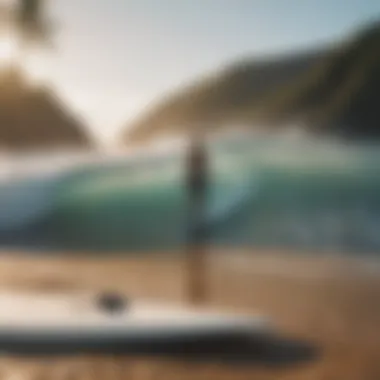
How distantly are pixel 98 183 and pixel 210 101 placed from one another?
0.25m

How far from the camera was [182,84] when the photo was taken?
55.7 inches

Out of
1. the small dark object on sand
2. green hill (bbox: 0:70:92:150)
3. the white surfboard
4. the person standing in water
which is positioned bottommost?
the white surfboard

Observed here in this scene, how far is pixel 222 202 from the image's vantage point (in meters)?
1.40

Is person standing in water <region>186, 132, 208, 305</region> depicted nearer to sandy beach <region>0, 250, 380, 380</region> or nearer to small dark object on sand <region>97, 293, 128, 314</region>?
sandy beach <region>0, 250, 380, 380</region>

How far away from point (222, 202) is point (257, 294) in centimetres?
17

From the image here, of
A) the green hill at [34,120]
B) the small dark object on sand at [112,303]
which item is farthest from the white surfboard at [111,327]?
the green hill at [34,120]

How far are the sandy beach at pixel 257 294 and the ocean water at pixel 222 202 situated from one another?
3 cm

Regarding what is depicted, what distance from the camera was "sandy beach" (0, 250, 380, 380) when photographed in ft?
4.29

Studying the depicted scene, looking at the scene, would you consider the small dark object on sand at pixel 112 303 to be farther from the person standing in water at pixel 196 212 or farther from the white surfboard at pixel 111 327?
the person standing in water at pixel 196 212

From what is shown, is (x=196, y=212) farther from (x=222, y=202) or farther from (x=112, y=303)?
(x=112, y=303)

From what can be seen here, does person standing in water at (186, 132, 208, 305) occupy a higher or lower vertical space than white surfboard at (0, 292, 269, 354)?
higher

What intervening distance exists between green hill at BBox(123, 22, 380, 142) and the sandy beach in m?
0.23

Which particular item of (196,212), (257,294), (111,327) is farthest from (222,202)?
(111,327)

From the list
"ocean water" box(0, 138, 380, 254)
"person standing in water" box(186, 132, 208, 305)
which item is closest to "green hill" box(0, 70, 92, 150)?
"ocean water" box(0, 138, 380, 254)
